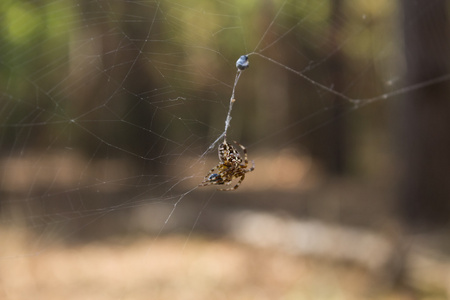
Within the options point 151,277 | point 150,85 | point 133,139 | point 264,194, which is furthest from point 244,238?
point 133,139

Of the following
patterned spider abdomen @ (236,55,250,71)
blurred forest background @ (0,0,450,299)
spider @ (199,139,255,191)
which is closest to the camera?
patterned spider abdomen @ (236,55,250,71)

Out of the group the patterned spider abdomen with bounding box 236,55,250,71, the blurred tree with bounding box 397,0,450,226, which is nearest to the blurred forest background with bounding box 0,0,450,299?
the blurred tree with bounding box 397,0,450,226

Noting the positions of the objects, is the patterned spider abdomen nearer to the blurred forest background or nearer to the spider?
the blurred forest background

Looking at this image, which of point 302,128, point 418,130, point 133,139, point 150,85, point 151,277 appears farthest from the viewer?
point 302,128

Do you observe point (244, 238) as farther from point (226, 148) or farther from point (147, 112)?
point (147, 112)

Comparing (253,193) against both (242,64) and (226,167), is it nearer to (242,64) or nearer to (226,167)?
(226,167)

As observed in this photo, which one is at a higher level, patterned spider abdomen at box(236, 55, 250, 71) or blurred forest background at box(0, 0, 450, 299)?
blurred forest background at box(0, 0, 450, 299)

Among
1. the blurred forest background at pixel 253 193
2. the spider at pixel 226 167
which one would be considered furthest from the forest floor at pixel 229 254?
the spider at pixel 226 167

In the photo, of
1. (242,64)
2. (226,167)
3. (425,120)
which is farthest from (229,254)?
(242,64)
